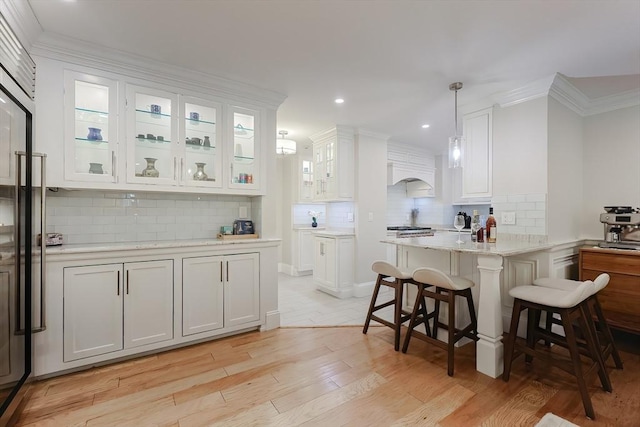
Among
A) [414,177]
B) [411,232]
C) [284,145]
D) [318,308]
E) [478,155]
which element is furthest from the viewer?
[414,177]

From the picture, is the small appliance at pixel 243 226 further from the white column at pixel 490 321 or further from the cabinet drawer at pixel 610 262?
the cabinet drawer at pixel 610 262

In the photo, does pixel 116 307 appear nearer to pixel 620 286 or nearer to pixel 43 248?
pixel 43 248

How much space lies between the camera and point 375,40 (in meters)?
2.14

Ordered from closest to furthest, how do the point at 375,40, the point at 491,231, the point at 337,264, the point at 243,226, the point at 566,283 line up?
1. the point at 375,40
2. the point at 566,283
3. the point at 491,231
4. the point at 243,226
5. the point at 337,264

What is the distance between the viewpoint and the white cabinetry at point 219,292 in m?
2.60

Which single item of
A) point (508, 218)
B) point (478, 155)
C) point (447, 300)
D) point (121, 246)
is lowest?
point (447, 300)

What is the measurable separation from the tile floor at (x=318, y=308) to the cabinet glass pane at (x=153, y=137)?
2026mm

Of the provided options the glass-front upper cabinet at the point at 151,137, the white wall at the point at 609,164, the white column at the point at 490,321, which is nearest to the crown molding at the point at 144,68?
the glass-front upper cabinet at the point at 151,137

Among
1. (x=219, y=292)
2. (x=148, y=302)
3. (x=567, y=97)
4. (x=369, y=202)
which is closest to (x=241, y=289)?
(x=219, y=292)

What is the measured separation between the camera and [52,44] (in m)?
2.13

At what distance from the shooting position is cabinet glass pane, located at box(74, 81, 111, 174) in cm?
230

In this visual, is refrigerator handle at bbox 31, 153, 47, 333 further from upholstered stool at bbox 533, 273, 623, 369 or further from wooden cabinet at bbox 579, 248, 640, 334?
wooden cabinet at bbox 579, 248, 640, 334

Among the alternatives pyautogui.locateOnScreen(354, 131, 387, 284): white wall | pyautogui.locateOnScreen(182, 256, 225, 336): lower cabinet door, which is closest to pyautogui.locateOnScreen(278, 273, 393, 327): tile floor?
pyautogui.locateOnScreen(354, 131, 387, 284): white wall

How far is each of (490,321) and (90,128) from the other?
347 centimetres
